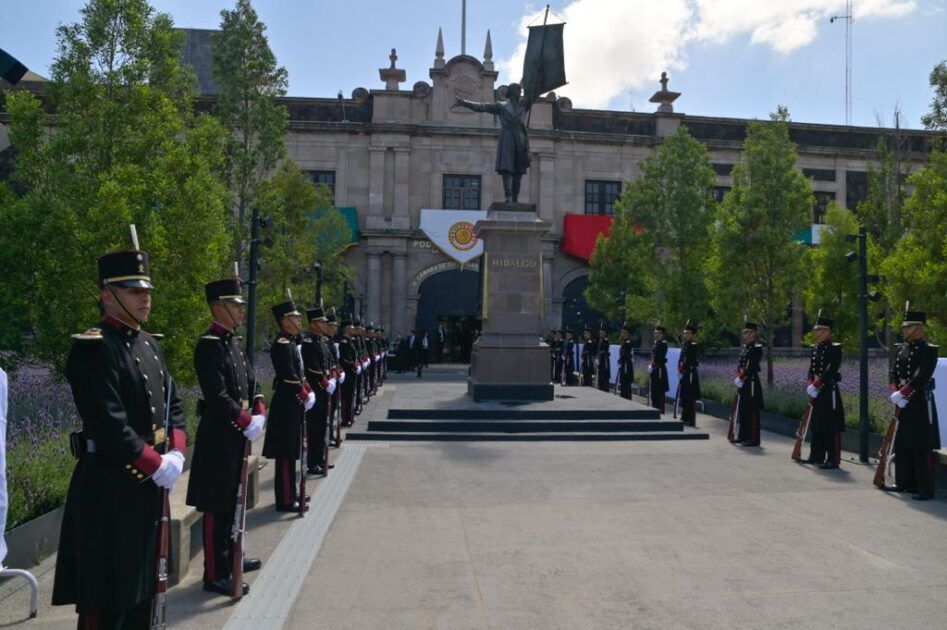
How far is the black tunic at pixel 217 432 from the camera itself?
17.4ft

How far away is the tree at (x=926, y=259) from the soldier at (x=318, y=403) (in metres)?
12.2

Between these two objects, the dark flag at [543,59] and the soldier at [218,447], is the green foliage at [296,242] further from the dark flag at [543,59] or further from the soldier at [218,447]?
the soldier at [218,447]

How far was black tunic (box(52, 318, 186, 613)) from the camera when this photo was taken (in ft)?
11.8

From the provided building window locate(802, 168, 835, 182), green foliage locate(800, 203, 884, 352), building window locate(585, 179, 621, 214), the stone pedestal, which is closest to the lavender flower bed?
green foliage locate(800, 203, 884, 352)

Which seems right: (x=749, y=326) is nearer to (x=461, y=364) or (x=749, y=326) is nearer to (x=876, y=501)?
(x=876, y=501)

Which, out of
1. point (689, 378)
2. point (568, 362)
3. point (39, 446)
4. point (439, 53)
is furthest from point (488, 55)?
point (39, 446)

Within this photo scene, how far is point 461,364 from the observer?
123ft

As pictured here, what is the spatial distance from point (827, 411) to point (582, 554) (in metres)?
6.16

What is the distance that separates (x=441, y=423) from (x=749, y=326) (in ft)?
19.8

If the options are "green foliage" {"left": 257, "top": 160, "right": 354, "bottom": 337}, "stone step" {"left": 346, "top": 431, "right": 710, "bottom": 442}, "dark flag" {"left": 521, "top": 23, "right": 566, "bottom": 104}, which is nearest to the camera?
"stone step" {"left": 346, "top": 431, "right": 710, "bottom": 442}

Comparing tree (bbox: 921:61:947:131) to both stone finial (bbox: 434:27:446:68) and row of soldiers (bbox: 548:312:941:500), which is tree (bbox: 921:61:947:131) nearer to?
row of soldiers (bbox: 548:312:941:500)

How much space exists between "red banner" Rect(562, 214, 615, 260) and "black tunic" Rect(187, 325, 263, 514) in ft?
103

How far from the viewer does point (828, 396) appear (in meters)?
10.6

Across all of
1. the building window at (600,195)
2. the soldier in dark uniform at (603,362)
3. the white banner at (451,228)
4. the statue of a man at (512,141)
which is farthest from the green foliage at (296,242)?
the building window at (600,195)
